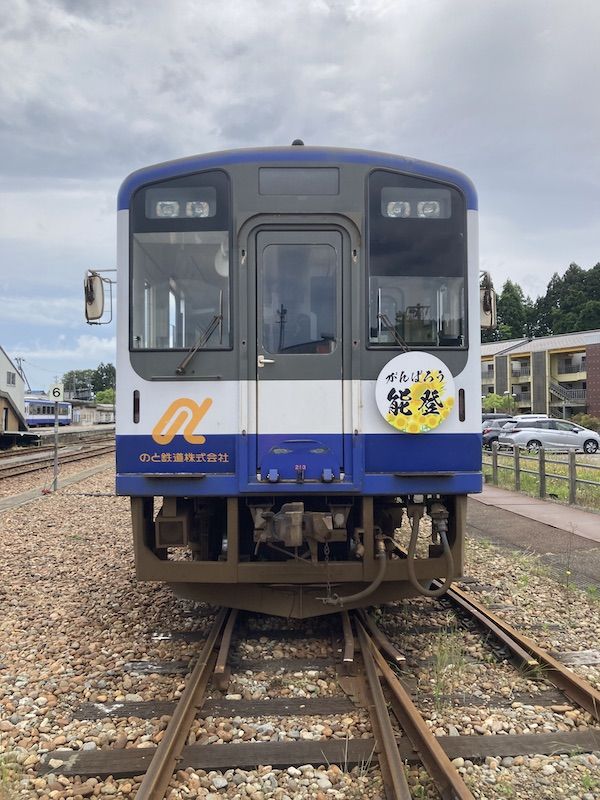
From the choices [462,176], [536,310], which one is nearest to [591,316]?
[536,310]

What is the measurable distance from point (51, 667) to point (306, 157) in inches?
159

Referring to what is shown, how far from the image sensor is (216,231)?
14.6 ft

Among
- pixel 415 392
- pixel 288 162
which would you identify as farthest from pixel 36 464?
pixel 415 392

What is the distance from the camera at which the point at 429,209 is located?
14.9ft

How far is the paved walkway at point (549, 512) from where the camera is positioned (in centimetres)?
927

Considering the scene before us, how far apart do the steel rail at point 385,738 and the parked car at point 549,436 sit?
2215 cm

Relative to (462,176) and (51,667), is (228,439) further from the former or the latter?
(462,176)

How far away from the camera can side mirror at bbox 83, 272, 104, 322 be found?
15.5 feet

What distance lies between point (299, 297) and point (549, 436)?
23645 millimetres

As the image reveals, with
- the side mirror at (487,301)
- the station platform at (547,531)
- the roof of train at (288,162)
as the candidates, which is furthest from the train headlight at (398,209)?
the station platform at (547,531)

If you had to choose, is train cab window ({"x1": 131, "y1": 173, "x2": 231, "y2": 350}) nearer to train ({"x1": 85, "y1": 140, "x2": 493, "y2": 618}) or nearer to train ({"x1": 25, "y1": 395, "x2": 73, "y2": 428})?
train ({"x1": 85, "y1": 140, "x2": 493, "y2": 618})

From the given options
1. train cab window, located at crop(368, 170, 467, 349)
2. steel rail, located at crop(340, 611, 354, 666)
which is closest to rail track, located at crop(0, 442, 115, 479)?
steel rail, located at crop(340, 611, 354, 666)

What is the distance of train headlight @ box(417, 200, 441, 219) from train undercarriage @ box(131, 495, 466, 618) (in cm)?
204

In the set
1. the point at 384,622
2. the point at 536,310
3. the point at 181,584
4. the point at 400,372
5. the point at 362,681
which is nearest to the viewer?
the point at 362,681
